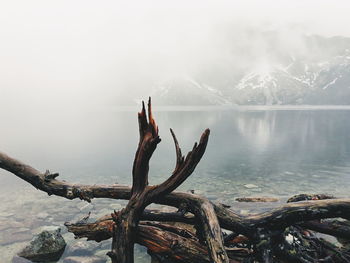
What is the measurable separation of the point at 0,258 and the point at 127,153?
3624 centimetres

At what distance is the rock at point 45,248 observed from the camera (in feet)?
39.3

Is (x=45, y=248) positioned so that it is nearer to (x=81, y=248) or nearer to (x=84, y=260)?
(x=81, y=248)

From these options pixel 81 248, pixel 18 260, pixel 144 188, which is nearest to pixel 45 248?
pixel 18 260

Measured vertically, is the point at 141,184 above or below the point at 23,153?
above

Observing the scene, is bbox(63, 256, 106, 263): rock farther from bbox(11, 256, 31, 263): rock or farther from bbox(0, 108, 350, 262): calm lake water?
bbox(11, 256, 31, 263): rock

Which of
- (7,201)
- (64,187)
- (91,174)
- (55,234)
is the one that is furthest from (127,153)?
(64,187)

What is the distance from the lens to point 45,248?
480 inches

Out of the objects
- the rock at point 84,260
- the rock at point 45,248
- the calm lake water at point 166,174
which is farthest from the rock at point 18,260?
the rock at point 84,260

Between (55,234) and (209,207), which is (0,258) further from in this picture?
(209,207)

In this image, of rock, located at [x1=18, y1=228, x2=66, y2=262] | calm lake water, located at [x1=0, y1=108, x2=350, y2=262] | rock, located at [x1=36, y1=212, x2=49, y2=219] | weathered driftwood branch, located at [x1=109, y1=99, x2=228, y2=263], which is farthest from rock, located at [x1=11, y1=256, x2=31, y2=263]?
weathered driftwood branch, located at [x1=109, y1=99, x2=228, y2=263]

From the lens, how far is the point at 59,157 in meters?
44.8

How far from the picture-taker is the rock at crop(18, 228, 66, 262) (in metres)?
12.0

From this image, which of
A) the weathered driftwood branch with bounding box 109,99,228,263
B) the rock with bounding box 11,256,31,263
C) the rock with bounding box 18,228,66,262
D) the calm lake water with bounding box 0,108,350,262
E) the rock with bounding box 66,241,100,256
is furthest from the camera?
the calm lake water with bounding box 0,108,350,262

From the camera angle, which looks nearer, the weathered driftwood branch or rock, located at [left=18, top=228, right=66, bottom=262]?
the weathered driftwood branch
